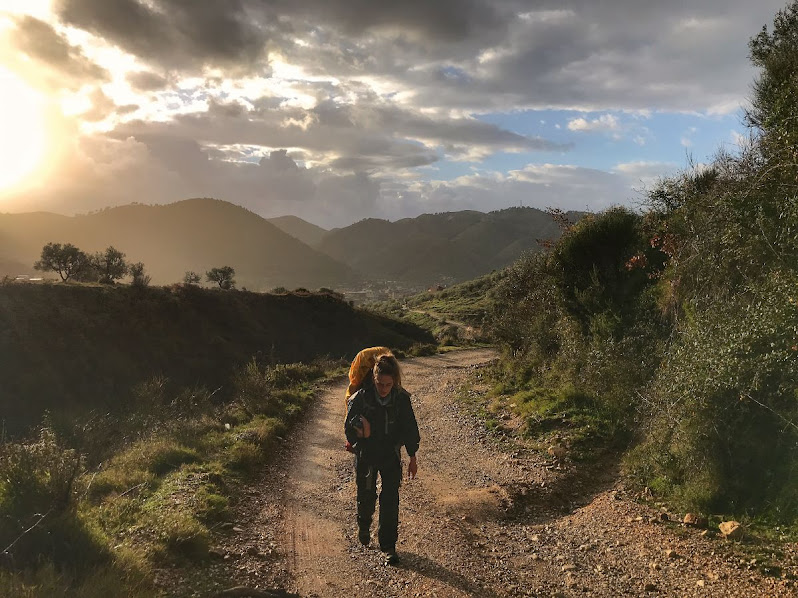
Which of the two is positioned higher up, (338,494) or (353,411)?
(353,411)

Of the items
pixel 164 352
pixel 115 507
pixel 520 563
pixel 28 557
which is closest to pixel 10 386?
pixel 164 352

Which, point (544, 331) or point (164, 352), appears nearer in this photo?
point (544, 331)

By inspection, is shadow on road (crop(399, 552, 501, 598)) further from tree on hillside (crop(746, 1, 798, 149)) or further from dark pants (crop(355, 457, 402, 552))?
tree on hillside (crop(746, 1, 798, 149))

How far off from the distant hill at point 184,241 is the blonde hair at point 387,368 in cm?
14321

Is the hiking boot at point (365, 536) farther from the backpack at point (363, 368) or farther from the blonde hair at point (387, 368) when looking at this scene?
the blonde hair at point (387, 368)

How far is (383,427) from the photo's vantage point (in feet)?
16.0

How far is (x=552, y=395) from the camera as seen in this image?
10797 millimetres

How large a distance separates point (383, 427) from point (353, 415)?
0.34m

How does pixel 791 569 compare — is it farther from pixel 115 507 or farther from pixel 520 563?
pixel 115 507

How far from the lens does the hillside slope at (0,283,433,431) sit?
2527 cm

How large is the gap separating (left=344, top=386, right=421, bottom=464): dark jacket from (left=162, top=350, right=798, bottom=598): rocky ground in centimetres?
119

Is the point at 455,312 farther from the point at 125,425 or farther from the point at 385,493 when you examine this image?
the point at 385,493

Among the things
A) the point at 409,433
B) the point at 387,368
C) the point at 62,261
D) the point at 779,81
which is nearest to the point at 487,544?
the point at 409,433

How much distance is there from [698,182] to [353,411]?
10.3 m
